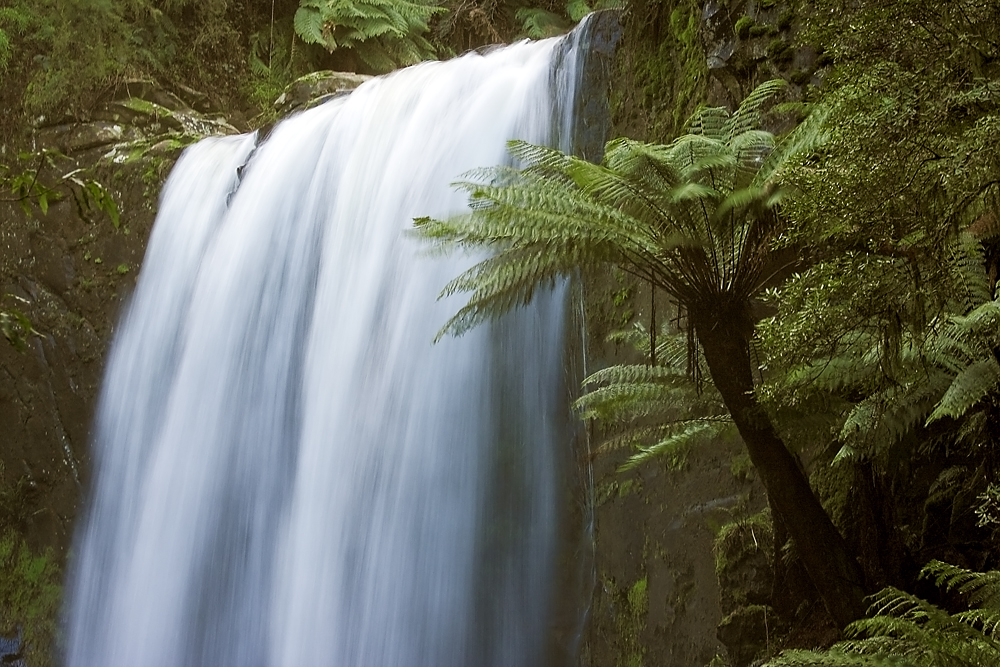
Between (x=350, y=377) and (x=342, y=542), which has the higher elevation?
(x=350, y=377)

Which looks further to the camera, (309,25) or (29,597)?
(309,25)

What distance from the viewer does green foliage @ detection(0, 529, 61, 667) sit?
10.5m

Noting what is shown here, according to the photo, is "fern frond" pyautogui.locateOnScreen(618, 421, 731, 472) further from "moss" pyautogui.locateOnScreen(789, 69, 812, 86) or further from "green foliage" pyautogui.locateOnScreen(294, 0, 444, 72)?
"green foliage" pyautogui.locateOnScreen(294, 0, 444, 72)

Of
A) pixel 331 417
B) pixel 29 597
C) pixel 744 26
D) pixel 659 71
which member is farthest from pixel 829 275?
pixel 29 597

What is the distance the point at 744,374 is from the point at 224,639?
21.7ft

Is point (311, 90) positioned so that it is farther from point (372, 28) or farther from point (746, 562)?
point (746, 562)

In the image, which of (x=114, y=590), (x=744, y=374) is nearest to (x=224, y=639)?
(x=114, y=590)

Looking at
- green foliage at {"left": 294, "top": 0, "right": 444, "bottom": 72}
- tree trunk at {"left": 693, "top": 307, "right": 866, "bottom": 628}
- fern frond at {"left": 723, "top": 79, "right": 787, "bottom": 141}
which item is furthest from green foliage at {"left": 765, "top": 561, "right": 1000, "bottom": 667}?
green foliage at {"left": 294, "top": 0, "right": 444, "bottom": 72}

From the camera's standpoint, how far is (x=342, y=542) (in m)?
7.19

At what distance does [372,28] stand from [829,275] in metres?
11.8

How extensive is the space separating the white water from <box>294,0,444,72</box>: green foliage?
3.00 metres

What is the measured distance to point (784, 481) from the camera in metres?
3.45

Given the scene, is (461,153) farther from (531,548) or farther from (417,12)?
(417,12)

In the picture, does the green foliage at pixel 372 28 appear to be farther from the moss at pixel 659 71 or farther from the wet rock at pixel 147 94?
the moss at pixel 659 71
